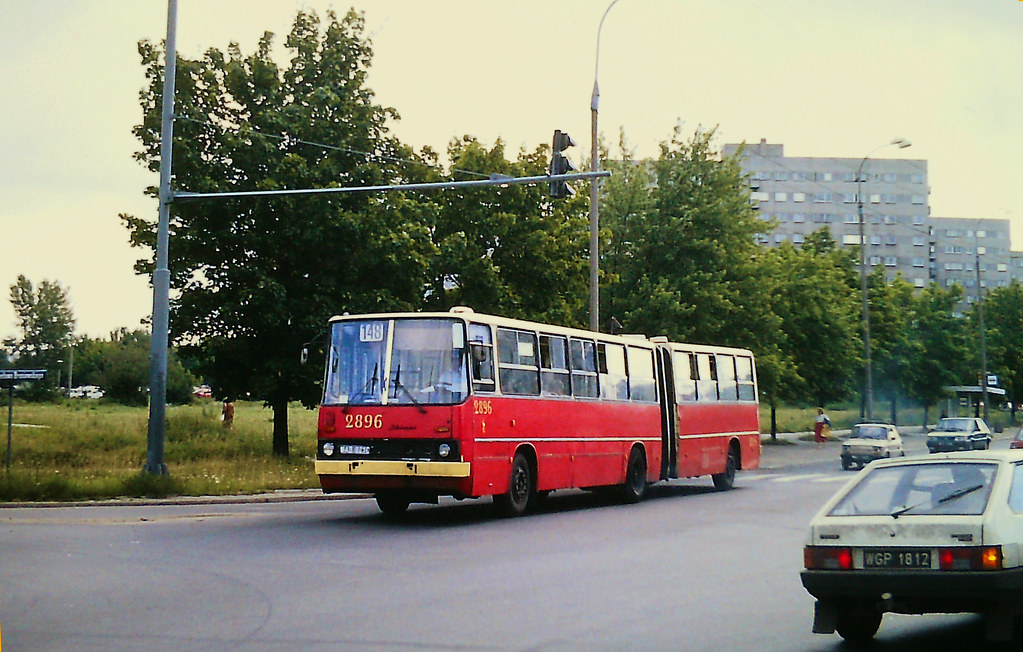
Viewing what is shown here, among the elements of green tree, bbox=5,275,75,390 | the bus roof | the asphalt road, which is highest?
green tree, bbox=5,275,75,390

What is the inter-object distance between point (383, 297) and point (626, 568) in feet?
61.6

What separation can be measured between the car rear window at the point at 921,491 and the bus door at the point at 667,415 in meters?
16.6

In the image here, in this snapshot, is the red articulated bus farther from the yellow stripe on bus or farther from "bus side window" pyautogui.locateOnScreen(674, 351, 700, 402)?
"bus side window" pyautogui.locateOnScreen(674, 351, 700, 402)

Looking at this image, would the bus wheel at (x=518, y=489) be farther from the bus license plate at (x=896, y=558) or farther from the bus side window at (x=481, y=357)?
the bus license plate at (x=896, y=558)

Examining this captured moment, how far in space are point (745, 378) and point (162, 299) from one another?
45.1 feet

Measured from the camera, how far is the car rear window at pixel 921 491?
8008mm

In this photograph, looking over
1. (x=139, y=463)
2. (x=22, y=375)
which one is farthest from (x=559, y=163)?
(x=139, y=463)

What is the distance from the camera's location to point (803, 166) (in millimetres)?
139750

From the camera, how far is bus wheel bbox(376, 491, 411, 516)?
19.4 meters

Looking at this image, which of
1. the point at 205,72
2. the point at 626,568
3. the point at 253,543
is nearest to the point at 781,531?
the point at 626,568

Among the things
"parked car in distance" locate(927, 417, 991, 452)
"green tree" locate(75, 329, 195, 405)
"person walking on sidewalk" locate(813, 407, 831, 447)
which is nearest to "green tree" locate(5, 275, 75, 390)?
"green tree" locate(75, 329, 195, 405)

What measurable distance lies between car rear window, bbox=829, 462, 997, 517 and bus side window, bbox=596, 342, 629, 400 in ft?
45.4

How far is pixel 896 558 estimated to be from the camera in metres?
7.79

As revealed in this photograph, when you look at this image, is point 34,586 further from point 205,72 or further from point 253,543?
point 205,72
